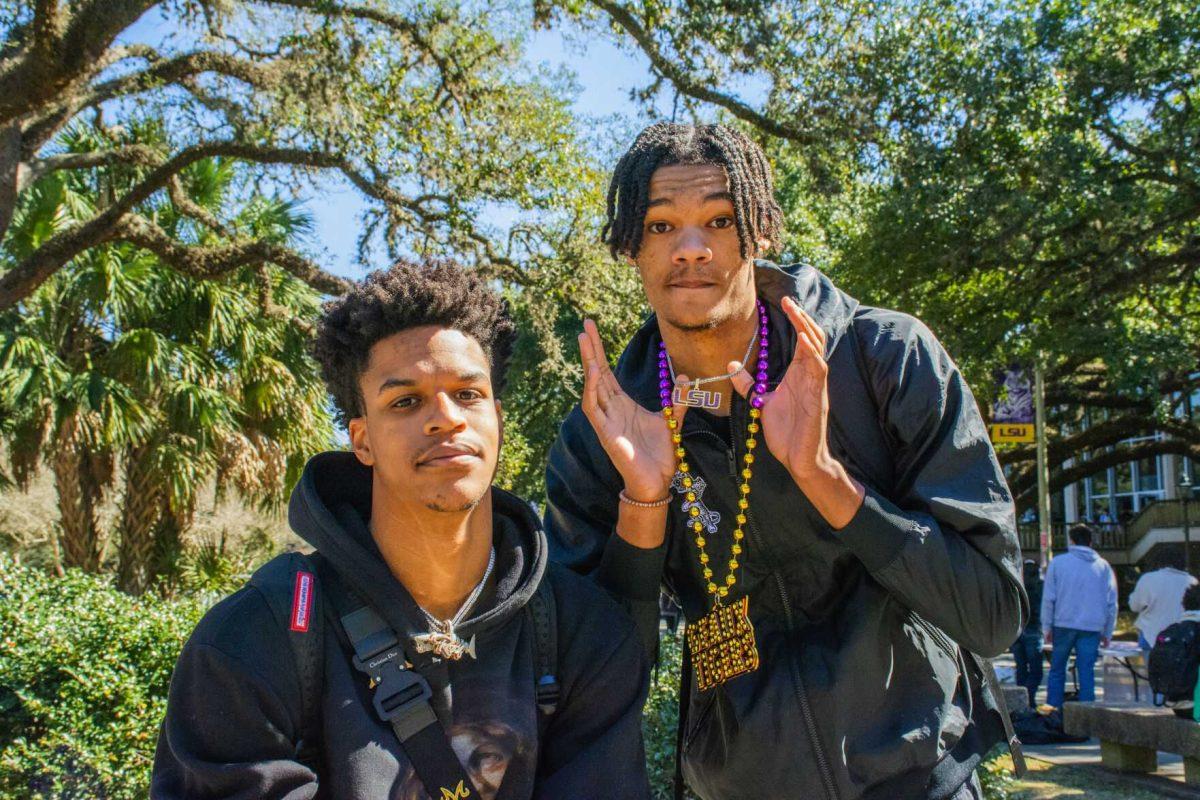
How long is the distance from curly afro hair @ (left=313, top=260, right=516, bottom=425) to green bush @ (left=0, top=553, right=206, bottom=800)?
3.56m

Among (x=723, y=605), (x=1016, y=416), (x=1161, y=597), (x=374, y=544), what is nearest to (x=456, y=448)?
(x=374, y=544)

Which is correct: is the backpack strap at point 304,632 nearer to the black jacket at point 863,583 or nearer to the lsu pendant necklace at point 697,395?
the black jacket at point 863,583

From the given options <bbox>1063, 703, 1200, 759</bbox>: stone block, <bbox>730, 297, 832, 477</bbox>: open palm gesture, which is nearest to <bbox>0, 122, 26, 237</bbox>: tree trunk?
<bbox>730, 297, 832, 477</bbox>: open palm gesture

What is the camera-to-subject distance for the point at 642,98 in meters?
10.5

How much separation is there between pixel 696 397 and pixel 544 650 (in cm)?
74

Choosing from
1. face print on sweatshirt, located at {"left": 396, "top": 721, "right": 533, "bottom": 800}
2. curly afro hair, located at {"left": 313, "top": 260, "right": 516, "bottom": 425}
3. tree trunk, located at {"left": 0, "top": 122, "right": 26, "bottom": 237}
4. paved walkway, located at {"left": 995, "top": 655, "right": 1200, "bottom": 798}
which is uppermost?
tree trunk, located at {"left": 0, "top": 122, "right": 26, "bottom": 237}

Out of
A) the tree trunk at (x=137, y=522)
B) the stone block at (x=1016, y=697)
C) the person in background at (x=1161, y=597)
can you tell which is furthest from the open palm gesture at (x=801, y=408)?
the tree trunk at (x=137, y=522)

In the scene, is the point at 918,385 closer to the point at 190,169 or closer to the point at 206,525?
the point at 190,169

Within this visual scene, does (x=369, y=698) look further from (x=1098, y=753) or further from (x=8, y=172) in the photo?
(x=1098, y=753)

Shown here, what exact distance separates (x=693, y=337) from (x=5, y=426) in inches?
448

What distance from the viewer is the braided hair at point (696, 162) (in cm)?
276

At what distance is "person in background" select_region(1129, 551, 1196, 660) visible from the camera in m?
10.8

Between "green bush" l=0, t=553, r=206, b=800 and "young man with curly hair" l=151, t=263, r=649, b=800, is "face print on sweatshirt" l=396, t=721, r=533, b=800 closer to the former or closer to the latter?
"young man with curly hair" l=151, t=263, r=649, b=800

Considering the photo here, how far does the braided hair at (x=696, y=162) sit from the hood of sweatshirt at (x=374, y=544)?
0.77 metres
